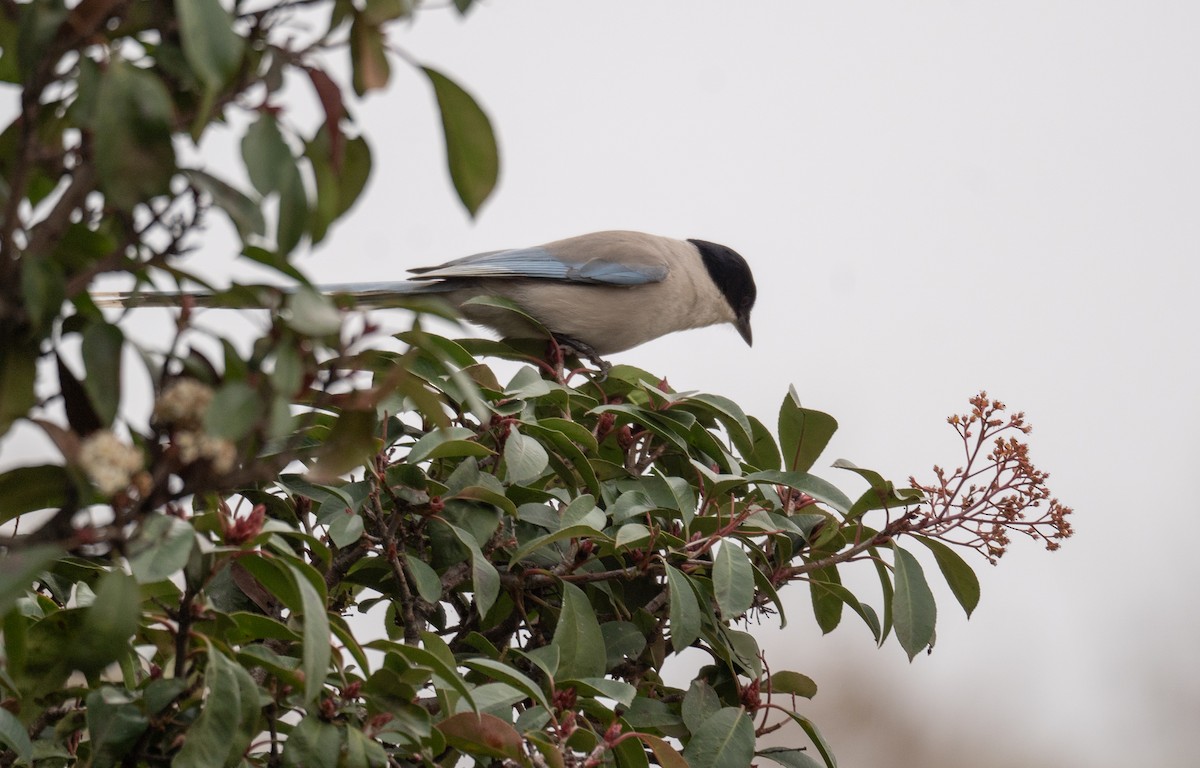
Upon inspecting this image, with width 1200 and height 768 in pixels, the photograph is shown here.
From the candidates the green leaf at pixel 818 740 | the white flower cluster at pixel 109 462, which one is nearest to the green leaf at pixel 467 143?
the white flower cluster at pixel 109 462

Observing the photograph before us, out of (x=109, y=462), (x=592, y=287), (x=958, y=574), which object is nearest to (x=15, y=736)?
(x=109, y=462)

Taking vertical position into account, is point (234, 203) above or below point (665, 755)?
above

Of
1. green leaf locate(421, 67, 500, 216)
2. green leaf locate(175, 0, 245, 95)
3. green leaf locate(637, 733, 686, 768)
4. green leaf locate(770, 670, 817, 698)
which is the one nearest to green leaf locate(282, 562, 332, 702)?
green leaf locate(421, 67, 500, 216)

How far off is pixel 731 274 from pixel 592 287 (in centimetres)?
86

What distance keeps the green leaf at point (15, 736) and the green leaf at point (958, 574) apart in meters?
1.54

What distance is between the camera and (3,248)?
1086 millimetres

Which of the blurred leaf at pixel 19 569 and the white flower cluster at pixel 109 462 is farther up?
the white flower cluster at pixel 109 462

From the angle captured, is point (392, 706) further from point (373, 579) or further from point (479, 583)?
point (373, 579)

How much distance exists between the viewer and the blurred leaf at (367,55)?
116cm

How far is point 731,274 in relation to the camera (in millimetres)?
4949

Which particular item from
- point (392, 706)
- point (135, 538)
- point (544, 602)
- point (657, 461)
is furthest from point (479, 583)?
point (135, 538)

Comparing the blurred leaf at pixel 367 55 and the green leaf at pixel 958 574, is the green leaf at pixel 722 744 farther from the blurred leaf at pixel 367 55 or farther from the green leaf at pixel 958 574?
the blurred leaf at pixel 367 55

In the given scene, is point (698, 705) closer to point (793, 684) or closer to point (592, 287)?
point (793, 684)

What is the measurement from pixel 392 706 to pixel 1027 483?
1329 mm
